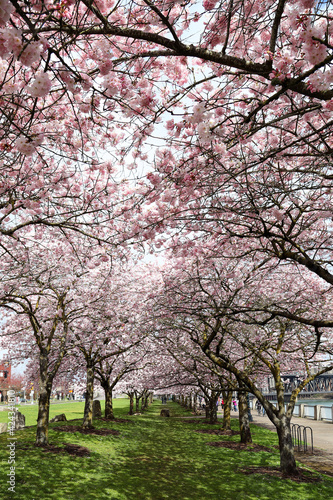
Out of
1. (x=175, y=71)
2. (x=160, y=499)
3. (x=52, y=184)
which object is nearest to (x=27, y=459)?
(x=160, y=499)

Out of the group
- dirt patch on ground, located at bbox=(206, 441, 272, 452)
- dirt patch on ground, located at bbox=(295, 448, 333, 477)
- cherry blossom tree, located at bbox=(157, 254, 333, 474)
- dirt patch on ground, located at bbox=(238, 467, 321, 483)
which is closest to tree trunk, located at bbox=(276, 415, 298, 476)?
cherry blossom tree, located at bbox=(157, 254, 333, 474)

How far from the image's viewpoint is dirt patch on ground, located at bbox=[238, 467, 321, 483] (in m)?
8.84

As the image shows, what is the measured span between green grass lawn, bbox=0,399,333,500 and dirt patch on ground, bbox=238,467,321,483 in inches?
8.4

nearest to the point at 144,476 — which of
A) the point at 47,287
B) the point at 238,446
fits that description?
the point at 238,446

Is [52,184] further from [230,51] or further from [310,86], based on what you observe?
[310,86]

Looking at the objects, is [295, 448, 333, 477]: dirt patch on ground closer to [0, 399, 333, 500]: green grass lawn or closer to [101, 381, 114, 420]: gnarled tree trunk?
[0, 399, 333, 500]: green grass lawn

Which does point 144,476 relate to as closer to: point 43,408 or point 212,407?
point 43,408

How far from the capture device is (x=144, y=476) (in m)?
9.21

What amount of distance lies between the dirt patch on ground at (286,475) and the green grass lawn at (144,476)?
0.70 feet

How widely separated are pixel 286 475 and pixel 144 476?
3608 mm

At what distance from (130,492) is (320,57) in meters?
8.54

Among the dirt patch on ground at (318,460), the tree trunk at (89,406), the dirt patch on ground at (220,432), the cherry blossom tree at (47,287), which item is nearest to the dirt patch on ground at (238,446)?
the dirt patch on ground at (318,460)

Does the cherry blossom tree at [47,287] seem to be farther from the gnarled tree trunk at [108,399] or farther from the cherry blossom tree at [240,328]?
the gnarled tree trunk at [108,399]

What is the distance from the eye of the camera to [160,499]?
7.34 m
